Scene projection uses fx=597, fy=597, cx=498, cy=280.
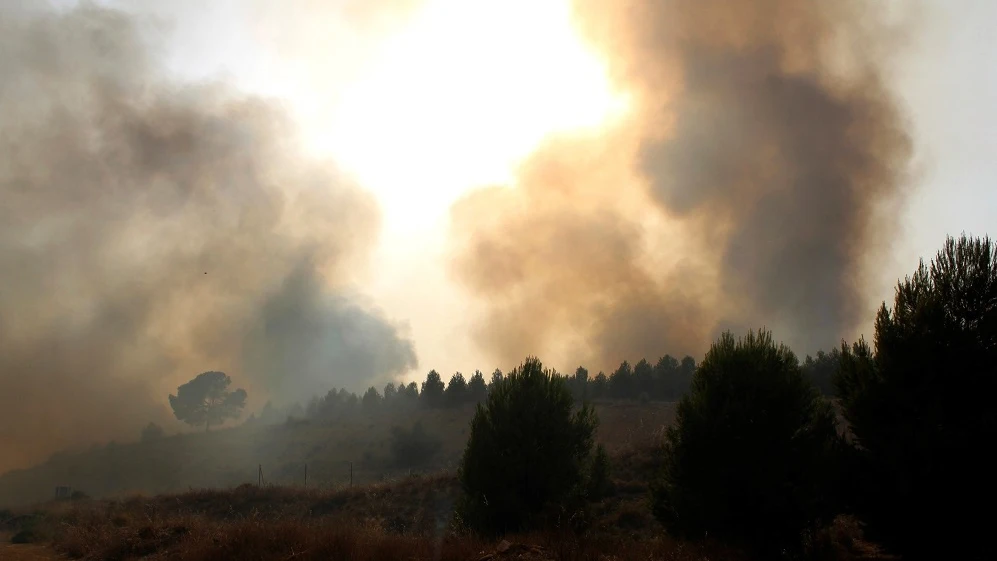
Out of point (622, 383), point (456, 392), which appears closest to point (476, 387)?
point (456, 392)

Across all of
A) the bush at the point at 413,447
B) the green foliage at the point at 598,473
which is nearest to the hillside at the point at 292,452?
the bush at the point at 413,447

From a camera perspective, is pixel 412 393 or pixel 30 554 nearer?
pixel 30 554

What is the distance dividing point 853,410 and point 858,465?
145 cm

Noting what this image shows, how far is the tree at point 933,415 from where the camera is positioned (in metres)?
13.4

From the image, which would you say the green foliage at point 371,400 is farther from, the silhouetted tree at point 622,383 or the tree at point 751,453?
the tree at point 751,453

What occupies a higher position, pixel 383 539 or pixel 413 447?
pixel 383 539

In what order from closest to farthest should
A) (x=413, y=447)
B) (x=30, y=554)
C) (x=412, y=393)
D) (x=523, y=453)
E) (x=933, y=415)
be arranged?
(x=933, y=415) → (x=30, y=554) → (x=523, y=453) → (x=413, y=447) → (x=412, y=393)

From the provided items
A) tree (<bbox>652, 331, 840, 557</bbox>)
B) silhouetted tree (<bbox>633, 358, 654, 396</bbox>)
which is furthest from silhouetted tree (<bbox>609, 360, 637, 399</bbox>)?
tree (<bbox>652, 331, 840, 557</bbox>)

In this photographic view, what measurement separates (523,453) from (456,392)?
91236 mm

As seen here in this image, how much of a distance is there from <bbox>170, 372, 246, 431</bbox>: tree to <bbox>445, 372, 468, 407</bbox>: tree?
190 ft

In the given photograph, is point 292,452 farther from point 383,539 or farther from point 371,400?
point 383,539

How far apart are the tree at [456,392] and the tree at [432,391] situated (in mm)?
1854

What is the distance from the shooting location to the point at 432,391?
113m

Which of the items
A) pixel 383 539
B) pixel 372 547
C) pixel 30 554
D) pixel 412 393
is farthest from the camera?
pixel 412 393
